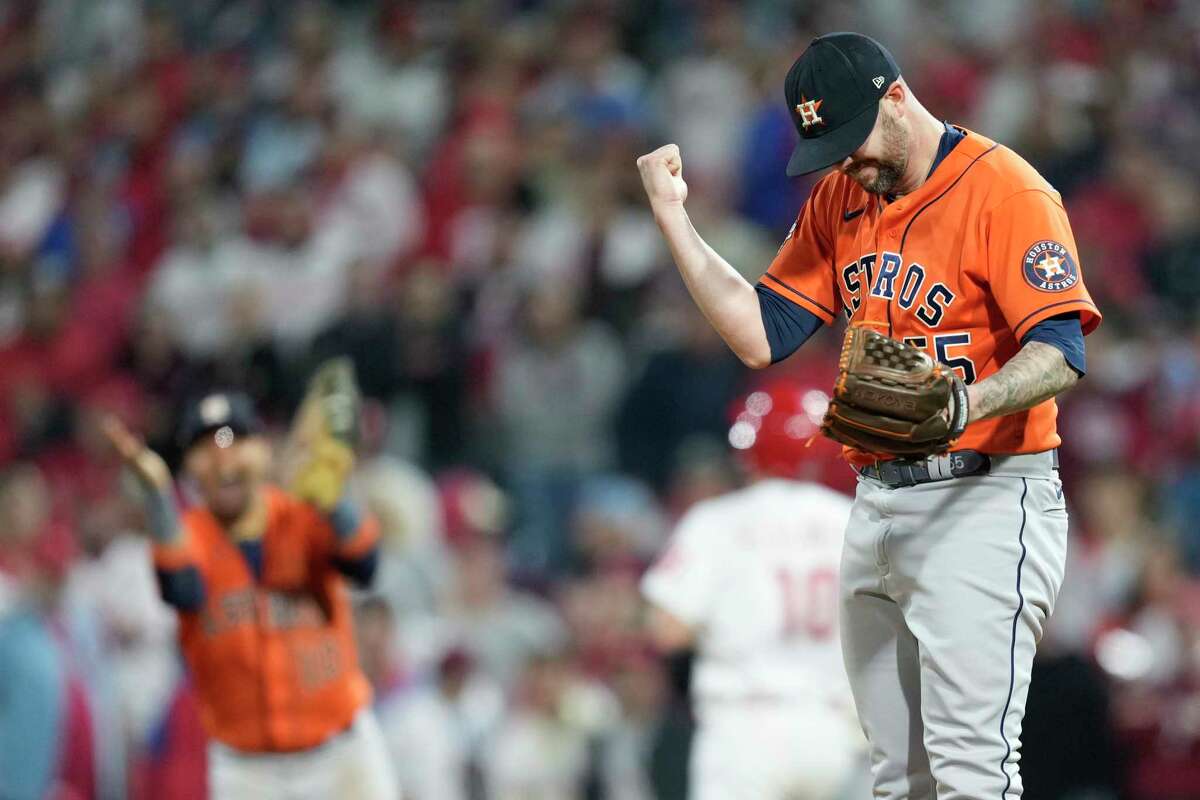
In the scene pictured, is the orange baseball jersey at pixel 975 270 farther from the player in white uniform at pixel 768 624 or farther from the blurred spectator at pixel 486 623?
the blurred spectator at pixel 486 623

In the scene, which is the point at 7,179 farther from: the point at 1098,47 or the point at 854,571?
the point at 854,571

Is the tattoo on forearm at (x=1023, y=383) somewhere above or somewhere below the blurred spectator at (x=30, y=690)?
above

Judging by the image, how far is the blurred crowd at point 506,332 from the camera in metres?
7.75

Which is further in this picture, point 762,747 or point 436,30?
point 436,30

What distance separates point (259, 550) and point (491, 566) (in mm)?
3039

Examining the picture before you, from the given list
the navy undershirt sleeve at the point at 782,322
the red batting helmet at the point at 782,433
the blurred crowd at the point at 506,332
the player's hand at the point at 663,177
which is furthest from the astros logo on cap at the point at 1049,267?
the blurred crowd at the point at 506,332

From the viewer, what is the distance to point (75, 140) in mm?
13289

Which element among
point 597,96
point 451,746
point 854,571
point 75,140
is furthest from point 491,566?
point 75,140

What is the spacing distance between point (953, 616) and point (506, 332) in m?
6.87

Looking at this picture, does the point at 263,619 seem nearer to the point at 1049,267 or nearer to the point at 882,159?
the point at 882,159

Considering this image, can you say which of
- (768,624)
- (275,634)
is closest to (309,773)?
(275,634)

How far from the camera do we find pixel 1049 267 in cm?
337

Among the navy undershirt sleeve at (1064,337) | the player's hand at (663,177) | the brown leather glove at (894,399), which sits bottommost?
the brown leather glove at (894,399)

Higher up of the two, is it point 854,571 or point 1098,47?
point 1098,47
